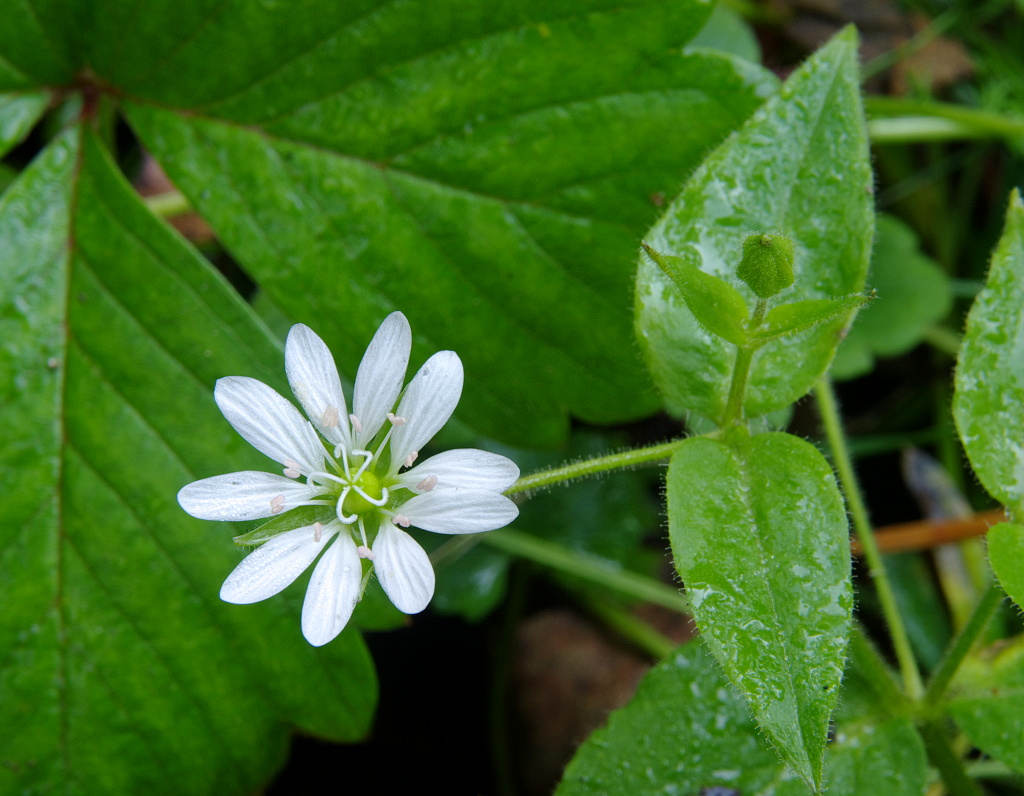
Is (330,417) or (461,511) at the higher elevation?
(330,417)

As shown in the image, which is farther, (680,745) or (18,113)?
(18,113)

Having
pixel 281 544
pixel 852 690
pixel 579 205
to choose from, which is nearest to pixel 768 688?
pixel 852 690

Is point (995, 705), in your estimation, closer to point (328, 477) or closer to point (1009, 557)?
point (1009, 557)

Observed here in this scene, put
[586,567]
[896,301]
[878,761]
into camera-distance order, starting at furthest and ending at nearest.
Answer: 1. [896,301]
2. [586,567]
3. [878,761]

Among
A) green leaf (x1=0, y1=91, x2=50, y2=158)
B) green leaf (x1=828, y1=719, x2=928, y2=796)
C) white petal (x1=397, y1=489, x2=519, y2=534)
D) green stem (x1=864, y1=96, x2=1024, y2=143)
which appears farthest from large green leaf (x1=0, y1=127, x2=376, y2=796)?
green stem (x1=864, y1=96, x2=1024, y2=143)

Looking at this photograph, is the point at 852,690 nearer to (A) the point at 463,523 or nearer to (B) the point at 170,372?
(A) the point at 463,523

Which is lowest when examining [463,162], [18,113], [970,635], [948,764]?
[948,764]

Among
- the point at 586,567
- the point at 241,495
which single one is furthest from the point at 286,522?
the point at 586,567

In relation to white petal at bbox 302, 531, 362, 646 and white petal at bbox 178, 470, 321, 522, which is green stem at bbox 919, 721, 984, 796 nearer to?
white petal at bbox 302, 531, 362, 646
